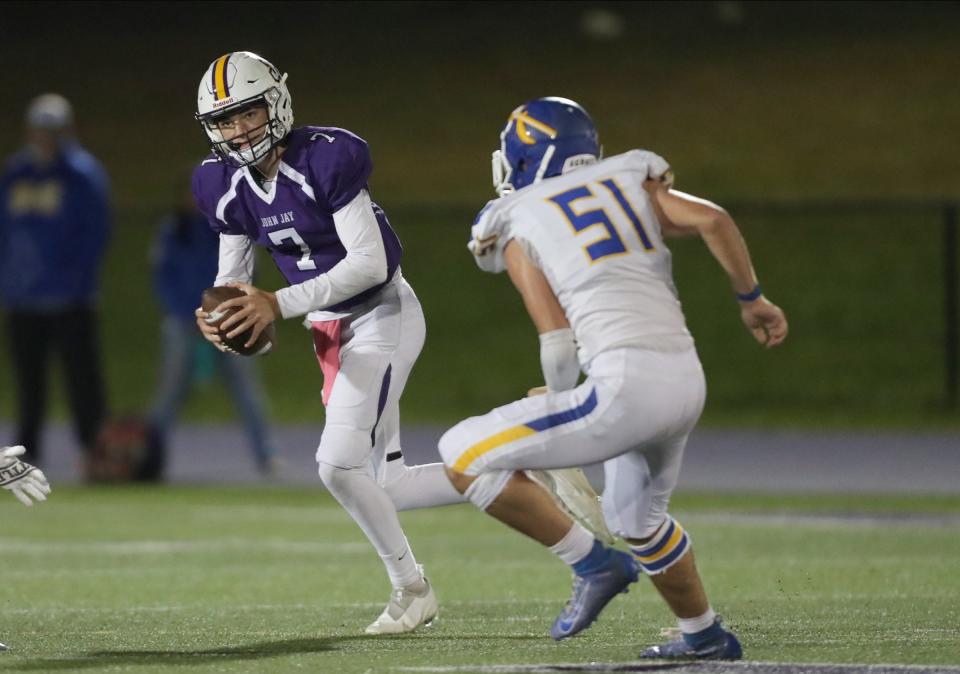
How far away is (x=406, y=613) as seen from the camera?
6.26m

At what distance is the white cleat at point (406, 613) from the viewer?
624 cm

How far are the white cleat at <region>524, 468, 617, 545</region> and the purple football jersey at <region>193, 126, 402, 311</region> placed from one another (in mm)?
906

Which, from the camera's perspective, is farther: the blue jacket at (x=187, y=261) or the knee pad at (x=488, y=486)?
the blue jacket at (x=187, y=261)

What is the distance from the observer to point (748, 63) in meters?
25.4

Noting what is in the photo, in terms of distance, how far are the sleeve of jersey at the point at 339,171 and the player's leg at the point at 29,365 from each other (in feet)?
22.1

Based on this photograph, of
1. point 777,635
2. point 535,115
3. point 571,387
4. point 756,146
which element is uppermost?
point 535,115

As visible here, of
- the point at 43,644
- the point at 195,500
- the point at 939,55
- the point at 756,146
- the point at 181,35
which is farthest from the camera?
the point at 181,35

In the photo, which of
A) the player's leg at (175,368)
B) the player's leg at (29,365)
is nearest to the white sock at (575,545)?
the player's leg at (175,368)

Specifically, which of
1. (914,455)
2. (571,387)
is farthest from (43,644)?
(914,455)

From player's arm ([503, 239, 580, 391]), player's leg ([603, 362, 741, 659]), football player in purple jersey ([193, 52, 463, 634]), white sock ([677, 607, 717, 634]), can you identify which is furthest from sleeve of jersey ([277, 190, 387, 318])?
white sock ([677, 607, 717, 634])

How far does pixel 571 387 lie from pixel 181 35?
80.3 feet

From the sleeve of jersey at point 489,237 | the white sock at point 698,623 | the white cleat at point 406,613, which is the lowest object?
the white cleat at point 406,613

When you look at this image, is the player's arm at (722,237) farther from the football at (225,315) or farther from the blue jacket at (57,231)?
the blue jacket at (57,231)

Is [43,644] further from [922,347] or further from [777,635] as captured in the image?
[922,347]
